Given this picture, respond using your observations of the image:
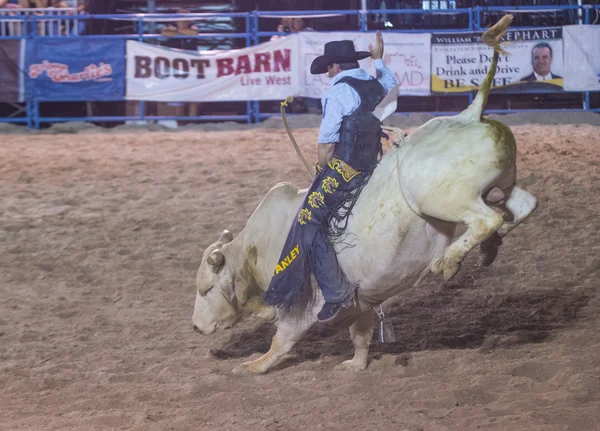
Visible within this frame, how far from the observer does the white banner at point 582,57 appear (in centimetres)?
1249

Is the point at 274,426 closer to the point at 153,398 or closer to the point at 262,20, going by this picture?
the point at 153,398

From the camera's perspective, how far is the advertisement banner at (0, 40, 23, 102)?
1254 cm

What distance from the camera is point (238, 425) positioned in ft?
13.2

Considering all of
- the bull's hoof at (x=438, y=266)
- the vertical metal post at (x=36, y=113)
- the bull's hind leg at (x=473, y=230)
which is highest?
the vertical metal post at (x=36, y=113)

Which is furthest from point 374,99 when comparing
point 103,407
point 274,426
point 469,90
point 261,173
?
point 469,90

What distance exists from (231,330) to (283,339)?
1005 millimetres

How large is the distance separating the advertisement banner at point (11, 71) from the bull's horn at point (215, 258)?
8.99 metres

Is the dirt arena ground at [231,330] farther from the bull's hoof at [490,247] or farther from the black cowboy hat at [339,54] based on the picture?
the black cowboy hat at [339,54]

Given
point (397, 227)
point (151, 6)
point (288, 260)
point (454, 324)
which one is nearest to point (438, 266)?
point (397, 227)

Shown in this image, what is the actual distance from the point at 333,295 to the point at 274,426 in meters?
0.79

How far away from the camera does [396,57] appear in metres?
12.4

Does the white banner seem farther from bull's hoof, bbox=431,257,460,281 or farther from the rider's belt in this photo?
Answer: bull's hoof, bbox=431,257,460,281

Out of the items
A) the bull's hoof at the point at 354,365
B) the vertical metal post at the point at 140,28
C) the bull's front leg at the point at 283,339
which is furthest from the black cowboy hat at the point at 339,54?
the vertical metal post at the point at 140,28

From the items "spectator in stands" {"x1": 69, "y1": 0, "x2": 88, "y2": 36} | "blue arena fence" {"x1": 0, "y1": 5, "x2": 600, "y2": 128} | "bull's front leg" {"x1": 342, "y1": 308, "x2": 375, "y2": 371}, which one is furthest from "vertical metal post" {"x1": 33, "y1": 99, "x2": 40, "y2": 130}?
"bull's front leg" {"x1": 342, "y1": 308, "x2": 375, "y2": 371}
